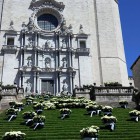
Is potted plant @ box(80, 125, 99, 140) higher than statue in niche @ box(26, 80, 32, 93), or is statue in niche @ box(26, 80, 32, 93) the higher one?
statue in niche @ box(26, 80, 32, 93)

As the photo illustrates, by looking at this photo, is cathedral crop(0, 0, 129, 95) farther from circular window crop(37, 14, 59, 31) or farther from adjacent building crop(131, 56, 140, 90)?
adjacent building crop(131, 56, 140, 90)

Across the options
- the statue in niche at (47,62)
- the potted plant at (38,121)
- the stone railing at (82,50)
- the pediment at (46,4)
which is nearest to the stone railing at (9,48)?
the statue in niche at (47,62)

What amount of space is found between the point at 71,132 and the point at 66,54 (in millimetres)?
30044

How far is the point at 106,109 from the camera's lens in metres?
20.4

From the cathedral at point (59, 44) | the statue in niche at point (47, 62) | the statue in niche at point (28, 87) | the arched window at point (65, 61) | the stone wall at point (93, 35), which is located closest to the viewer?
the statue in niche at point (28, 87)

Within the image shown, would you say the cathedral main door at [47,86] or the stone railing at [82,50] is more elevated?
the stone railing at [82,50]

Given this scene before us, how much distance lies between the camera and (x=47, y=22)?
48250 millimetres

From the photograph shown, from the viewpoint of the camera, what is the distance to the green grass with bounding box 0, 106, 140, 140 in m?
14.5

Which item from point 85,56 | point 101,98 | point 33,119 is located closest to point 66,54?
point 85,56

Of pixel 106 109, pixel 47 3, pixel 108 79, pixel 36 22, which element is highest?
pixel 47 3

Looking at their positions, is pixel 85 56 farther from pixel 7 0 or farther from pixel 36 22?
pixel 7 0

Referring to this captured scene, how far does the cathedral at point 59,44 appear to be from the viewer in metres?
42.8

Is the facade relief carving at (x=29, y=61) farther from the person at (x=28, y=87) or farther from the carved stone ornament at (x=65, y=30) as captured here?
the carved stone ornament at (x=65, y=30)

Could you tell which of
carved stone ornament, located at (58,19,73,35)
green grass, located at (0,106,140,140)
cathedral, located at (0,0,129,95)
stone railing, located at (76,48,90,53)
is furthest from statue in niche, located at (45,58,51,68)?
green grass, located at (0,106,140,140)
